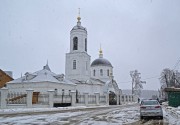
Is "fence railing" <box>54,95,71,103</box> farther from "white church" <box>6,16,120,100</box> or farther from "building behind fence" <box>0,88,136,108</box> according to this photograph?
"white church" <box>6,16,120,100</box>

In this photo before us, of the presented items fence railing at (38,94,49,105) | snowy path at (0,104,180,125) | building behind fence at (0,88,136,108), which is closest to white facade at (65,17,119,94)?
building behind fence at (0,88,136,108)

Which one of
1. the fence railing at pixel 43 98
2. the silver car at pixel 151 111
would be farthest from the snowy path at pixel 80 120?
the fence railing at pixel 43 98

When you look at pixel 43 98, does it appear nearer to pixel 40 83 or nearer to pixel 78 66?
pixel 40 83

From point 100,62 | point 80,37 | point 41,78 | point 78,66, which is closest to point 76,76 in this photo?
point 78,66

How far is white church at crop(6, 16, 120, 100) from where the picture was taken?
1694 inches

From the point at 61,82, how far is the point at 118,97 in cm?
1597

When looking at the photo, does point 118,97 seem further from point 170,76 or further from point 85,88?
point 170,76

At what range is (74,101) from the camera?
3688 centimetres

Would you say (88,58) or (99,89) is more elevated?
(88,58)

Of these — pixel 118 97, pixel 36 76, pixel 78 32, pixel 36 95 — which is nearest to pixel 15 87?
pixel 36 76

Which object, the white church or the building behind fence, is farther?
the white church

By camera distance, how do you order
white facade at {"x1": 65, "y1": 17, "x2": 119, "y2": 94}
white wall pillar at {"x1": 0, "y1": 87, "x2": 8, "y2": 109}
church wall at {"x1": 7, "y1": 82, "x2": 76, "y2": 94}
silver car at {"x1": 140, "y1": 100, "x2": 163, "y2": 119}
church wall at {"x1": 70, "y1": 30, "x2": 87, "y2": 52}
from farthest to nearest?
church wall at {"x1": 70, "y1": 30, "x2": 87, "y2": 52}
white facade at {"x1": 65, "y1": 17, "x2": 119, "y2": 94}
church wall at {"x1": 7, "y1": 82, "x2": 76, "y2": 94}
white wall pillar at {"x1": 0, "y1": 87, "x2": 8, "y2": 109}
silver car at {"x1": 140, "y1": 100, "x2": 163, "y2": 119}

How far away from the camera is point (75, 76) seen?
183 feet

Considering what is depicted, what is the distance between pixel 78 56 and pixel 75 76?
4.58 metres
